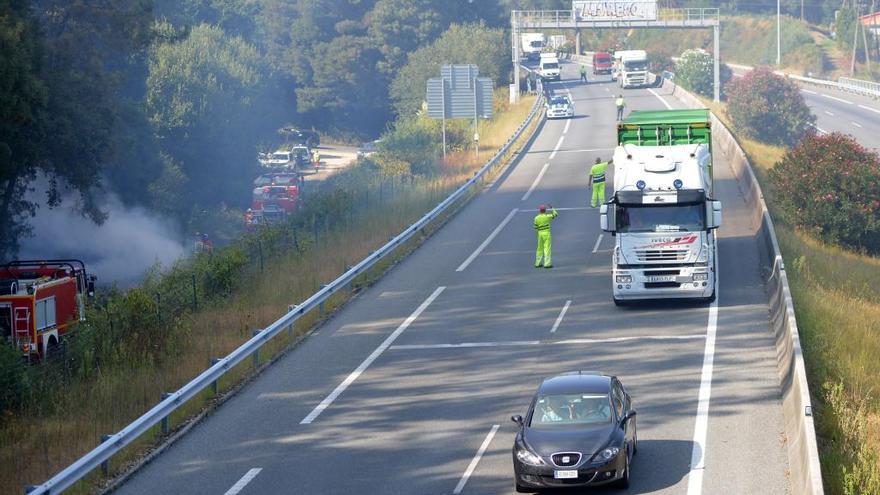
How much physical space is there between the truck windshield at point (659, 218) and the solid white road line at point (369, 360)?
476 cm

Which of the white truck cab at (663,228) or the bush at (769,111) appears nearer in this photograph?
the white truck cab at (663,228)

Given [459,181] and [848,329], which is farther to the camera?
[459,181]

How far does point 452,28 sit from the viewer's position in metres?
101

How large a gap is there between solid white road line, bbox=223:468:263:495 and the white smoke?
137ft

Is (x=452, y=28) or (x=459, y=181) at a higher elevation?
(x=452, y=28)

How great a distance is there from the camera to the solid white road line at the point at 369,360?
18734mm

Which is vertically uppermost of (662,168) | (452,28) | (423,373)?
(452,28)

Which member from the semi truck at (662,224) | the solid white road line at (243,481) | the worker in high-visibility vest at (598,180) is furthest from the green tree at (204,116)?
the solid white road line at (243,481)

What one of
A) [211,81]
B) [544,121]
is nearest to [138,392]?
Result: [544,121]

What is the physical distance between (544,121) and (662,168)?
45.5 meters

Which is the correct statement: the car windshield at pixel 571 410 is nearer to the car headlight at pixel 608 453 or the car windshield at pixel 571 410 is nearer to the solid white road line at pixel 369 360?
the car headlight at pixel 608 453

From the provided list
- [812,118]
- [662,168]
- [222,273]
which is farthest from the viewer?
[812,118]

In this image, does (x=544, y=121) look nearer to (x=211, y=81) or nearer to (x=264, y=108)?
(x=211, y=81)

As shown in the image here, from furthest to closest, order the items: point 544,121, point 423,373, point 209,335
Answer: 1. point 544,121
2. point 209,335
3. point 423,373
